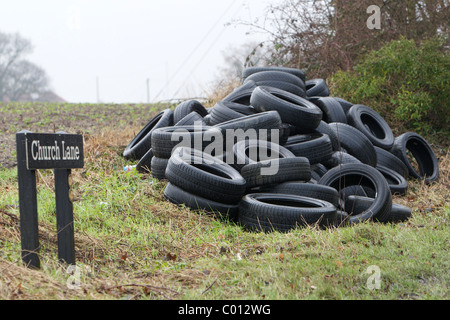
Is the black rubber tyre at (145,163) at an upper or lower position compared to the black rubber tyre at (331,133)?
lower

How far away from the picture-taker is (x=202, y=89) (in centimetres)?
1579

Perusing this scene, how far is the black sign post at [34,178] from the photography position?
4.02 m

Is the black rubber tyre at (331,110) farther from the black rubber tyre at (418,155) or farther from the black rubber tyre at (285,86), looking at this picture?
the black rubber tyre at (418,155)

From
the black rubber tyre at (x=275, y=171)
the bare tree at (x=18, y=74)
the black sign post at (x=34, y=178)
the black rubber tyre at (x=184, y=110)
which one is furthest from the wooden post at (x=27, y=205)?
the bare tree at (x=18, y=74)

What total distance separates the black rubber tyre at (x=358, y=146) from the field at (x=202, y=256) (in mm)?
1174

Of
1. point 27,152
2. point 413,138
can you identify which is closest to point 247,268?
point 27,152

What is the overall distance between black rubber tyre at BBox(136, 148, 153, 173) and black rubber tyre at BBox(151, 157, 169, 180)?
744 millimetres

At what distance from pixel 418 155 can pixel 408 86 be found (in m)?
2.12

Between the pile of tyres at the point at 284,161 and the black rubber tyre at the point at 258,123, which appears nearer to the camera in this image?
the pile of tyres at the point at 284,161

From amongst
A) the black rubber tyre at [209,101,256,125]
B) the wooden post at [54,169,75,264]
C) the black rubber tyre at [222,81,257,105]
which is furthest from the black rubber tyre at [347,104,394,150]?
the wooden post at [54,169,75,264]

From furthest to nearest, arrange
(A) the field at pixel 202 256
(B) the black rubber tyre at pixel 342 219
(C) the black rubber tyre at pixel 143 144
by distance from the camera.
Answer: (C) the black rubber tyre at pixel 143 144 < (B) the black rubber tyre at pixel 342 219 < (A) the field at pixel 202 256

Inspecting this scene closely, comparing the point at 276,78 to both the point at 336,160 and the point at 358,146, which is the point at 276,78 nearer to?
the point at 358,146

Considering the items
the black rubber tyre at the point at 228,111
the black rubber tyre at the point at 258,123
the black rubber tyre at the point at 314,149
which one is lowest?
the black rubber tyre at the point at 314,149
